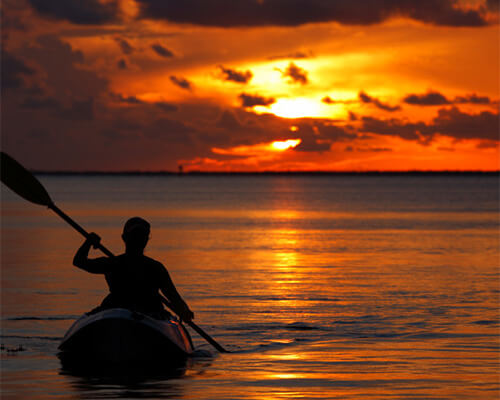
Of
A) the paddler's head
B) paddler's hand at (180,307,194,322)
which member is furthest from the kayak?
the paddler's head

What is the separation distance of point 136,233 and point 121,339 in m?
1.69

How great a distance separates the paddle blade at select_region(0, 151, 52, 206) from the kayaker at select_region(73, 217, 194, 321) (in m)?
2.86

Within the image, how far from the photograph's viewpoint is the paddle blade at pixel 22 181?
55.6 ft

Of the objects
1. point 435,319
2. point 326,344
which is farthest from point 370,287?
point 326,344

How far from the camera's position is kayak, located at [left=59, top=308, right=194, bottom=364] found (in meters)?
14.2

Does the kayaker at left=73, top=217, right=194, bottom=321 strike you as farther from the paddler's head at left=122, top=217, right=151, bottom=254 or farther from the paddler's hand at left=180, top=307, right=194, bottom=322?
the paddler's hand at left=180, top=307, right=194, bottom=322

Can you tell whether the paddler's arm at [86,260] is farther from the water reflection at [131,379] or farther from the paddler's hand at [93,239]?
the water reflection at [131,379]

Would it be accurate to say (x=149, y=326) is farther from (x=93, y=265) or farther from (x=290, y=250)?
(x=290, y=250)

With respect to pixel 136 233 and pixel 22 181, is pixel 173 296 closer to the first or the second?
pixel 136 233

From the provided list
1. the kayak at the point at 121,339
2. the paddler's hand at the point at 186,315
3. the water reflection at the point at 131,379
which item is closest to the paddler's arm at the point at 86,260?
the kayak at the point at 121,339

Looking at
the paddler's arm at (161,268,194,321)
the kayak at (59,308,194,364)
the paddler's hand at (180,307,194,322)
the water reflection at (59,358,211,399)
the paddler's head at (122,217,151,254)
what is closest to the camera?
the water reflection at (59,358,211,399)

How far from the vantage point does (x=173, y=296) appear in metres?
15.0

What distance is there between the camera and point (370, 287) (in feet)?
87.7

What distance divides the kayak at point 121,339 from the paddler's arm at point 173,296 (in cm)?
35
